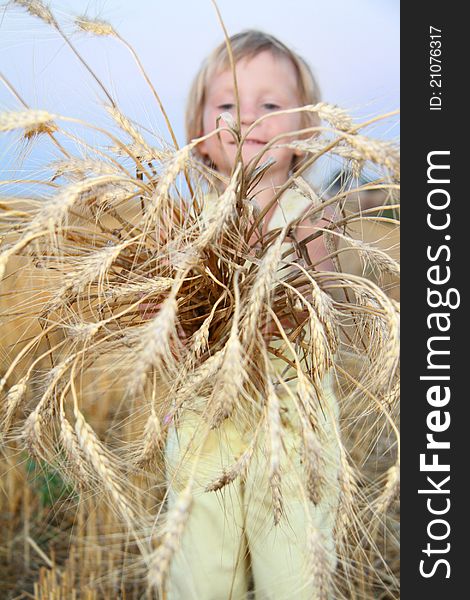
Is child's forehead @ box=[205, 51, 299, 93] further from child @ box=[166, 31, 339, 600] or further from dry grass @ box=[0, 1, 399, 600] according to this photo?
dry grass @ box=[0, 1, 399, 600]

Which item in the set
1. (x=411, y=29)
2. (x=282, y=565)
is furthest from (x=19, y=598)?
(x=411, y=29)

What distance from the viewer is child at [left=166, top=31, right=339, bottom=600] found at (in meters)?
0.65

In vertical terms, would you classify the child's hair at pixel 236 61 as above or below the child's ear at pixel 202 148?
above

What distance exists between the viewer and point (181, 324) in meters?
0.71

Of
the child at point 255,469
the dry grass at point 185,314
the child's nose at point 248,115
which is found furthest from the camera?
the child's nose at point 248,115

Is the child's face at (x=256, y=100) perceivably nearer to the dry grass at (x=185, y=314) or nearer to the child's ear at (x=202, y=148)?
the child's ear at (x=202, y=148)

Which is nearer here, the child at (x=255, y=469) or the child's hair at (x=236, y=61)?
the child at (x=255, y=469)

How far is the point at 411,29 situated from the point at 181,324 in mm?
429

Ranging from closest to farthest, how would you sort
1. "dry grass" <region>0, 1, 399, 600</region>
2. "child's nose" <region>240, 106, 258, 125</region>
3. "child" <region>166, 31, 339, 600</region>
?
1. "dry grass" <region>0, 1, 399, 600</region>
2. "child" <region>166, 31, 339, 600</region>
3. "child's nose" <region>240, 106, 258, 125</region>

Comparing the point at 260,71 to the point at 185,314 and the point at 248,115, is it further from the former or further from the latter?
the point at 185,314

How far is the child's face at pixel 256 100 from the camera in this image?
95 centimetres

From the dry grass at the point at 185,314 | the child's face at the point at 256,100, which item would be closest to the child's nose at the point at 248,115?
the child's face at the point at 256,100

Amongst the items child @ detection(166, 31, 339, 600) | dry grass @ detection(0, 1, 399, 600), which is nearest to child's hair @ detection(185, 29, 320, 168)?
child @ detection(166, 31, 339, 600)

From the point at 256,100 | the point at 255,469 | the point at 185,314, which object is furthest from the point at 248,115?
the point at 255,469
